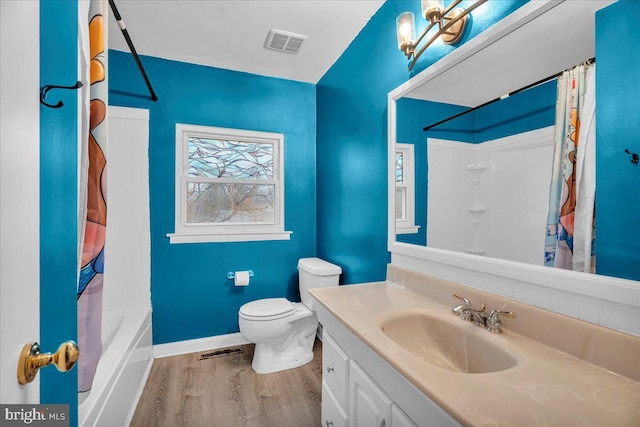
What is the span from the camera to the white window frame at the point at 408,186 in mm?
1566

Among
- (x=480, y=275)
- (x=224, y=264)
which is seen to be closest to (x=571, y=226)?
(x=480, y=275)

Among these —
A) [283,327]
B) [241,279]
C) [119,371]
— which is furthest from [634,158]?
[241,279]

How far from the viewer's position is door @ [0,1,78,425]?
0.46 meters

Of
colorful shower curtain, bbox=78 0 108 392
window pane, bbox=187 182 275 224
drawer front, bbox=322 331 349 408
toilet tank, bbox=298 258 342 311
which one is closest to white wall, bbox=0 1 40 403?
colorful shower curtain, bbox=78 0 108 392

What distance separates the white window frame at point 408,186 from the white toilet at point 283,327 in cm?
84

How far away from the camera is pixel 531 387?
26.9 inches

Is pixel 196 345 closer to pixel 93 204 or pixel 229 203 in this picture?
pixel 229 203

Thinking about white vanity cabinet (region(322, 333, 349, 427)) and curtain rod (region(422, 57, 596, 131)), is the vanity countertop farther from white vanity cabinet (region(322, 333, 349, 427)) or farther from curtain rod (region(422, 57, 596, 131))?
curtain rod (region(422, 57, 596, 131))

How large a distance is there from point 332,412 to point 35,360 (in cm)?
118

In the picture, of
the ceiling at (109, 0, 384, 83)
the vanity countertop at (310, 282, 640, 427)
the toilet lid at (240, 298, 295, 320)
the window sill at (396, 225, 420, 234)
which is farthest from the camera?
the toilet lid at (240, 298, 295, 320)

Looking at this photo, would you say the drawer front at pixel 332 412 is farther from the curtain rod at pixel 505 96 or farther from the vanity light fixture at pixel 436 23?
the vanity light fixture at pixel 436 23

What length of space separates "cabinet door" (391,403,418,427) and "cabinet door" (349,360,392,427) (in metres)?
0.02

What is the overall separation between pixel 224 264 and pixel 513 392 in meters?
2.31

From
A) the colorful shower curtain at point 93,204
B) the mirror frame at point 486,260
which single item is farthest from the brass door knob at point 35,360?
the mirror frame at point 486,260
